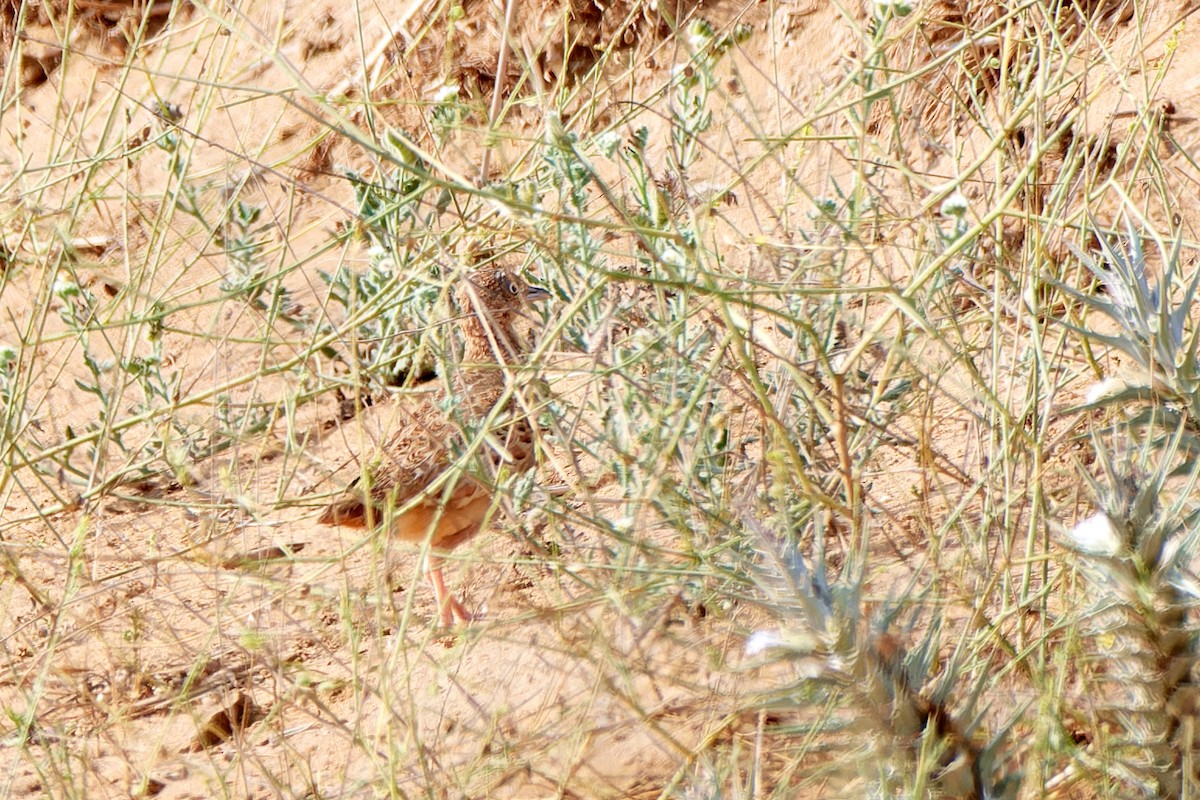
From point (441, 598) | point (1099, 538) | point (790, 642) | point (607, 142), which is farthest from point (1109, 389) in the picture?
point (441, 598)

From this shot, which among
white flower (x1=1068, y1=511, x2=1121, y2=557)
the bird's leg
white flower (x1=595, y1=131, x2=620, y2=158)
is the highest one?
white flower (x1=595, y1=131, x2=620, y2=158)

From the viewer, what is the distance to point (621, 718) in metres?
3.30

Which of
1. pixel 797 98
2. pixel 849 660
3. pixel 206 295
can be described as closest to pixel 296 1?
pixel 206 295

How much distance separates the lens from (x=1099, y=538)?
1.92 m

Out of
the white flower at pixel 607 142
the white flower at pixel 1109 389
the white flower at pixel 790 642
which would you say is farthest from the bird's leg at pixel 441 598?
the white flower at pixel 790 642

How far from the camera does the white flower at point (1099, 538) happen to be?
1900 millimetres

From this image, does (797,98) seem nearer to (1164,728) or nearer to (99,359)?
(99,359)

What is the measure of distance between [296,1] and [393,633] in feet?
15.6

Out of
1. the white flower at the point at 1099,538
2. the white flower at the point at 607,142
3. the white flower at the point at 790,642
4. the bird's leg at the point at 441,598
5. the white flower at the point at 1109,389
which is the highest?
the white flower at the point at 607,142

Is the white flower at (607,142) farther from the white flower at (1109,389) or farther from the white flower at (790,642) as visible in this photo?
the white flower at (790,642)

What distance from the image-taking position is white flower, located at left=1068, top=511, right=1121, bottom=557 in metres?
1.90

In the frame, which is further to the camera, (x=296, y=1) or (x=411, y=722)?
(x=296, y=1)

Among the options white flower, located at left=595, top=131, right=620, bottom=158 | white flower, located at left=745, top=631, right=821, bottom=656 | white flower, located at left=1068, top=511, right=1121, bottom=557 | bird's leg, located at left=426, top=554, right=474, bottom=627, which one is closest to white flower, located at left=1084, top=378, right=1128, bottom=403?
white flower, located at left=1068, top=511, right=1121, bottom=557

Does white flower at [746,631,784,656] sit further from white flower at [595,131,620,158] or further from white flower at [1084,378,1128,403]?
white flower at [595,131,620,158]
